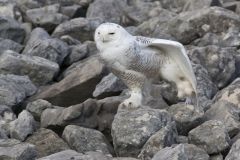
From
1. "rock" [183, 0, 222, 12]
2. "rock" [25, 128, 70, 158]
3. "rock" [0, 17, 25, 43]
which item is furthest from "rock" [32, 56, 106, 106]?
"rock" [183, 0, 222, 12]

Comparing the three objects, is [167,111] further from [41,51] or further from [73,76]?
[41,51]

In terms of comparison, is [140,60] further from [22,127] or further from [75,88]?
[75,88]

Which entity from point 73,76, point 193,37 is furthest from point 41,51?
point 193,37

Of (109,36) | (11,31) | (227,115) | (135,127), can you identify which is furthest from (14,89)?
(11,31)

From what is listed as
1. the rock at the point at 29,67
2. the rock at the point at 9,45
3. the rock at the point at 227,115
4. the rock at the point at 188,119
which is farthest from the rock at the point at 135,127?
the rock at the point at 9,45

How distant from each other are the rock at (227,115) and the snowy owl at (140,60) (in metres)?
0.23

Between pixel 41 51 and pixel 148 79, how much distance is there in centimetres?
323

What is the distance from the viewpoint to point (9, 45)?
34.4ft

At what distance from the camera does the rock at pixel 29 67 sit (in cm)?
903

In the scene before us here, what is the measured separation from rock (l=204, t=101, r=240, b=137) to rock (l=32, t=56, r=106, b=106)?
181 centimetres

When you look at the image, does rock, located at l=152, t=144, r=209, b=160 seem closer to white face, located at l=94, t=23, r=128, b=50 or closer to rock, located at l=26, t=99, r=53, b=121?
white face, located at l=94, t=23, r=128, b=50

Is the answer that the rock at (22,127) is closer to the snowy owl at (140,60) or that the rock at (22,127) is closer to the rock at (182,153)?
the snowy owl at (140,60)

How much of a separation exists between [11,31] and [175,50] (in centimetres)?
490

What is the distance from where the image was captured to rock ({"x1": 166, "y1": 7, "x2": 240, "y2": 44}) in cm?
1027
